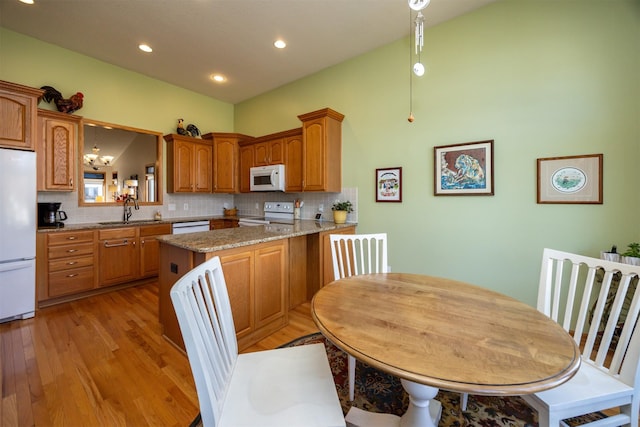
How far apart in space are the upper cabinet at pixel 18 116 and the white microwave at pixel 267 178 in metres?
2.45

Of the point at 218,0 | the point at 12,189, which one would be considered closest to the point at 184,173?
the point at 12,189

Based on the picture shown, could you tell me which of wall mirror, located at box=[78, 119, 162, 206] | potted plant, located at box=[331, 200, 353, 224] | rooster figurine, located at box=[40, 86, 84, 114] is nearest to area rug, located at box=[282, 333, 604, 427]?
potted plant, located at box=[331, 200, 353, 224]

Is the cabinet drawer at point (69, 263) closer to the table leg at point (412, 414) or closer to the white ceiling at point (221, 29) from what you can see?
the white ceiling at point (221, 29)

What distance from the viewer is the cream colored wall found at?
2.01 metres

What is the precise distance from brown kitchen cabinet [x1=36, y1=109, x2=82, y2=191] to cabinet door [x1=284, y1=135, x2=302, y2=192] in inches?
102

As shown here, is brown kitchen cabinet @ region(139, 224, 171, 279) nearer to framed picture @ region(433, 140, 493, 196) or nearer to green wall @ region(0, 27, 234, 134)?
green wall @ region(0, 27, 234, 134)

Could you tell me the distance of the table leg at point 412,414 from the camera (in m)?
1.19

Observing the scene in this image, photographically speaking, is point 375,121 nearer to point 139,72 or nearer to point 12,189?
point 139,72

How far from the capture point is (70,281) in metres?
3.01

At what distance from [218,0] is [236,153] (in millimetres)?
2410

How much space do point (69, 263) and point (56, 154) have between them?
50.9 inches

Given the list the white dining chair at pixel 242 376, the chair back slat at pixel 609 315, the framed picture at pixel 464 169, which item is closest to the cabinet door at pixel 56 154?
the white dining chair at pixel 242 376

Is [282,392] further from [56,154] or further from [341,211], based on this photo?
[56,154]

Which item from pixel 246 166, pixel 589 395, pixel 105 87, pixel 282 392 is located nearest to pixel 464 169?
pixel 589 395
